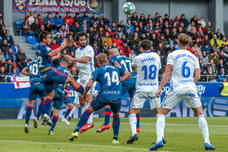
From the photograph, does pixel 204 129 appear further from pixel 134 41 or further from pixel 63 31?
pixel 63 31

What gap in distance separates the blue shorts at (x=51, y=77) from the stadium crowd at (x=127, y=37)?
1149cm

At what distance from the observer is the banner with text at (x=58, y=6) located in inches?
1385

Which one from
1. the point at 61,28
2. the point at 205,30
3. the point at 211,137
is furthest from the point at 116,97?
the point at 205,30

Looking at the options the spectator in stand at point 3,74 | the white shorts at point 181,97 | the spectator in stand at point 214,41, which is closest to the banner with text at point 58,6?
the spectator in stand at point 214,41

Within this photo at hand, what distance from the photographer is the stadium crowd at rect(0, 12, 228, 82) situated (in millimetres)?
28109

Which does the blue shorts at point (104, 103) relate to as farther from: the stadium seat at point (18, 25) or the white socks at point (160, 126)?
the stadium seat at point (18, 25)

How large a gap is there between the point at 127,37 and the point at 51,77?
17416 millimetres

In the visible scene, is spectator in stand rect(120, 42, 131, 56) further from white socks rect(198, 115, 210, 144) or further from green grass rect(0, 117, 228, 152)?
white socks rect(198, 115, 210, 144)

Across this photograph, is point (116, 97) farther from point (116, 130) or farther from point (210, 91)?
point (210, 91)

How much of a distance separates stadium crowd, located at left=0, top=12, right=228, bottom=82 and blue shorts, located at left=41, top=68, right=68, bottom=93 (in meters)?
11.5

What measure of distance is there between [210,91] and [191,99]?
15034 millimetres

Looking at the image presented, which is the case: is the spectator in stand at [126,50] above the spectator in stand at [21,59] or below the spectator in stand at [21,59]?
above

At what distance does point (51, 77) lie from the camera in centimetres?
1486

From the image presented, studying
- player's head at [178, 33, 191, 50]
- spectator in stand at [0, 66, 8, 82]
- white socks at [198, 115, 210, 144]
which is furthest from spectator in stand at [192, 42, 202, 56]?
white socks at [198, 115, 210, 144]
